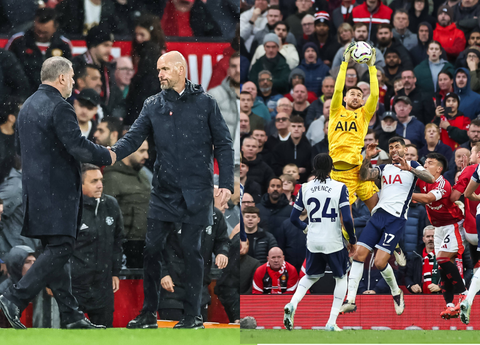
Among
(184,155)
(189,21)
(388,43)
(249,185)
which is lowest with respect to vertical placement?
(249,185)

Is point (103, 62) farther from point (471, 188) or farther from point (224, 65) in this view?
point (471, 188)

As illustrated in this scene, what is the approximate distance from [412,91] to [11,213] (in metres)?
6.10

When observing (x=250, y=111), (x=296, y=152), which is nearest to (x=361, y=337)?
(x=296, y=152)

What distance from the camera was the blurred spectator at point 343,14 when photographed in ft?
37.5

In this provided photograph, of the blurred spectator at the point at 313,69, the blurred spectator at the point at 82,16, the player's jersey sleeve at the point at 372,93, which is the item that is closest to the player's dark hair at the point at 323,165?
the player's jersey sleeve at the point at 372,93

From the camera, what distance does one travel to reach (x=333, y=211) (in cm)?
690

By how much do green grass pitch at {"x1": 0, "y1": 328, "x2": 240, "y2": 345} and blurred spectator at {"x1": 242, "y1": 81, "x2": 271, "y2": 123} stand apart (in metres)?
4.57

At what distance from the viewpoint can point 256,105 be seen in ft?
34.3

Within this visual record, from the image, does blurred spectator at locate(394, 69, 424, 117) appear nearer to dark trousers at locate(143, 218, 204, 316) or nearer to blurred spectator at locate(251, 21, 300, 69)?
blurred spectator at locate(251, 21, 300, 69)

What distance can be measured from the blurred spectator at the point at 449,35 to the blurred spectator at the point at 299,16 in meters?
2.00

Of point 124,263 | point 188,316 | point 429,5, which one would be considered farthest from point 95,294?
point 429,5

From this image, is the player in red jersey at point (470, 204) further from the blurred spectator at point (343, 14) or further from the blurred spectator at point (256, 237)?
the blurred spectator at point (343, 14)

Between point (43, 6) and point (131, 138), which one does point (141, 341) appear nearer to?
point (131, 138)

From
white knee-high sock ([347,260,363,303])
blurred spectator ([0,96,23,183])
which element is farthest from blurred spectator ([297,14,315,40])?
blurred spectator ([0,96,23,183])
